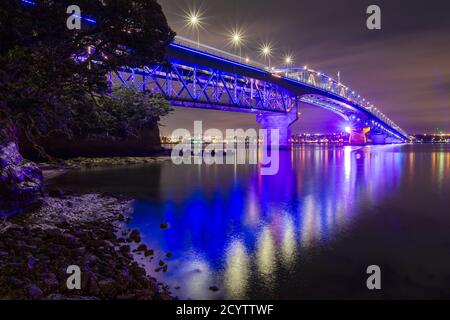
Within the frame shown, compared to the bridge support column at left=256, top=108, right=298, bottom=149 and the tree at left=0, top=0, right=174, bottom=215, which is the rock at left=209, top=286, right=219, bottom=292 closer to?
the tree at left=0, top=0, right=174, bottom=215

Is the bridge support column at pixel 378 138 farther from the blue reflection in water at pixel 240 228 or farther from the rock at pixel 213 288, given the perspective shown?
the rock at pixel 213 288

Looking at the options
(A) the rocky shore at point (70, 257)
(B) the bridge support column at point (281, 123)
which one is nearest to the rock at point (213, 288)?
(A) the rocky shore at point (70, 257)

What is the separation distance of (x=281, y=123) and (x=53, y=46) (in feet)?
284

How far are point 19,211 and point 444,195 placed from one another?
23.7 meters

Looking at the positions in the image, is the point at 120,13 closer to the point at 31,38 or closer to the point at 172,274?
the point at 31,38

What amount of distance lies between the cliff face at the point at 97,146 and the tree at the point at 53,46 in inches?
962

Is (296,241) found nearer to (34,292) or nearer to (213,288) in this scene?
(213,288)

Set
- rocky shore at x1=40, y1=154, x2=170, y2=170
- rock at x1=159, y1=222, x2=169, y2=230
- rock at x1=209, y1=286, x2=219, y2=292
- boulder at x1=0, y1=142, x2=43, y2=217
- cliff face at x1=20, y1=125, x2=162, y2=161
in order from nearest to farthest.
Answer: rock at x1=209, y1=286, x2=219, y2=292
boulder at x1=0, y1=142, x2=43, y2=217
rock at x1=159, y1=222, x2=169, y2=230
rocky shore at x1=40, y1=154, x2=170, y2=170
cliff face at x1=20, y1=125, x2=162, y2=161

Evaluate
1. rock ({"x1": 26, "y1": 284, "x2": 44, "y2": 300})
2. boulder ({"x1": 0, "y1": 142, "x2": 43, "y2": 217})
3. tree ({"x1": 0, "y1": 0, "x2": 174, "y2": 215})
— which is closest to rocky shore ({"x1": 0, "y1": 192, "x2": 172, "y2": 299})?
rock ({"x1": 26, "y1": 284, "x2": 44, "y2": 300})

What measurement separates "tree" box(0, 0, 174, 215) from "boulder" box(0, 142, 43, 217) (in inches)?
2.0

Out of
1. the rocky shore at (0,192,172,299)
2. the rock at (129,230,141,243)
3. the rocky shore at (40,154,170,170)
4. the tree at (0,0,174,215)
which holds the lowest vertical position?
the rock at (129,230,141,243)

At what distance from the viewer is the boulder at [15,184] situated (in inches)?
426

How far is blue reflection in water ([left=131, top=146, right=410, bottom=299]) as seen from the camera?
736cm
